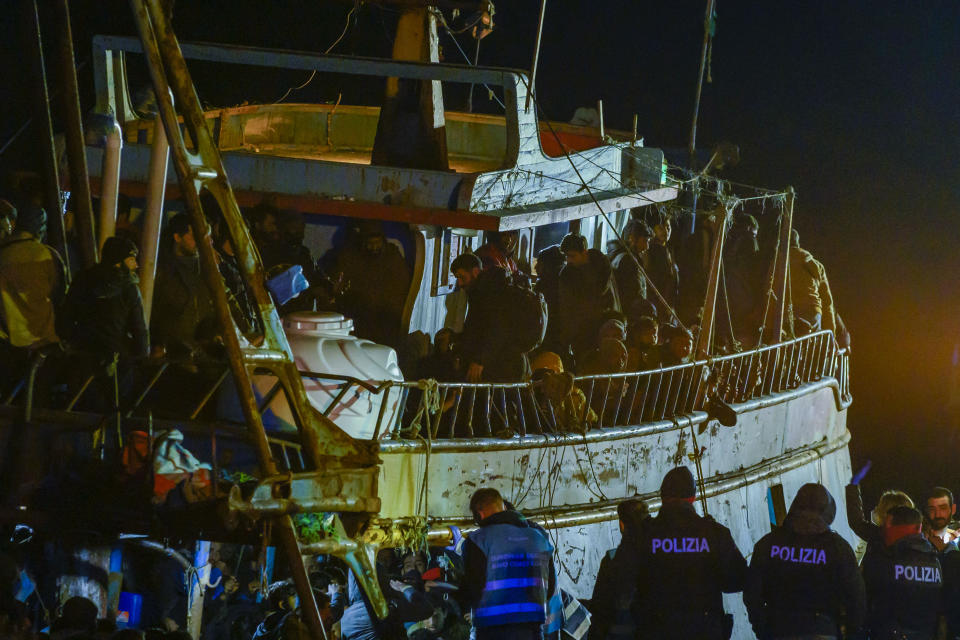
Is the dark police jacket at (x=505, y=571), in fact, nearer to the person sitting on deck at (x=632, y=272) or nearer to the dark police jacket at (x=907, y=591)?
the dark police jacket at (x=907, y=591)

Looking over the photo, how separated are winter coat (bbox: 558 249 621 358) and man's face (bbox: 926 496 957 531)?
381cm

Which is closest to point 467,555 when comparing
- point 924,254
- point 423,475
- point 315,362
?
point 315,362

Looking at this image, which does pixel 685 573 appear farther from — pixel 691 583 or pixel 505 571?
pixel 505 571

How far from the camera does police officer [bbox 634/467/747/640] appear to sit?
6.91 m

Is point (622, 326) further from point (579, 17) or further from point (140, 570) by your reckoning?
point (579, 17)

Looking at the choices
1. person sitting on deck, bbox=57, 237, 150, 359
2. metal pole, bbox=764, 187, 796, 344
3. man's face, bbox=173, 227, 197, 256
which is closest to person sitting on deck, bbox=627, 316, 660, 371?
metal pole, bbox=764, 187, 796, 344

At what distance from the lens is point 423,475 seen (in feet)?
30.6

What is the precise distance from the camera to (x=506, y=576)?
6902 millimetres

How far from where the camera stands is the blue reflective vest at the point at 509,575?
22.6 feet

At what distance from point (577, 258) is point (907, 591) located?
4961mm

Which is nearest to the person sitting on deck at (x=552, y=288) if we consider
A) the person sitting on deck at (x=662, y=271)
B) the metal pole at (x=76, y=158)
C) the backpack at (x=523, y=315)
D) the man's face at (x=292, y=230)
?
the backpack at (x=523, y=315)

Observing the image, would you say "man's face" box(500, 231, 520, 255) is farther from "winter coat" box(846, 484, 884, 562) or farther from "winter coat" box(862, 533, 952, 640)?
"winter coat" box(862, 533, 952, 640)

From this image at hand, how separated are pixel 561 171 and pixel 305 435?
6047 mm

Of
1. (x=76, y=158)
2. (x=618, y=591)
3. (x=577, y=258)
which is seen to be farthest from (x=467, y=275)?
(x=618, y=591)
